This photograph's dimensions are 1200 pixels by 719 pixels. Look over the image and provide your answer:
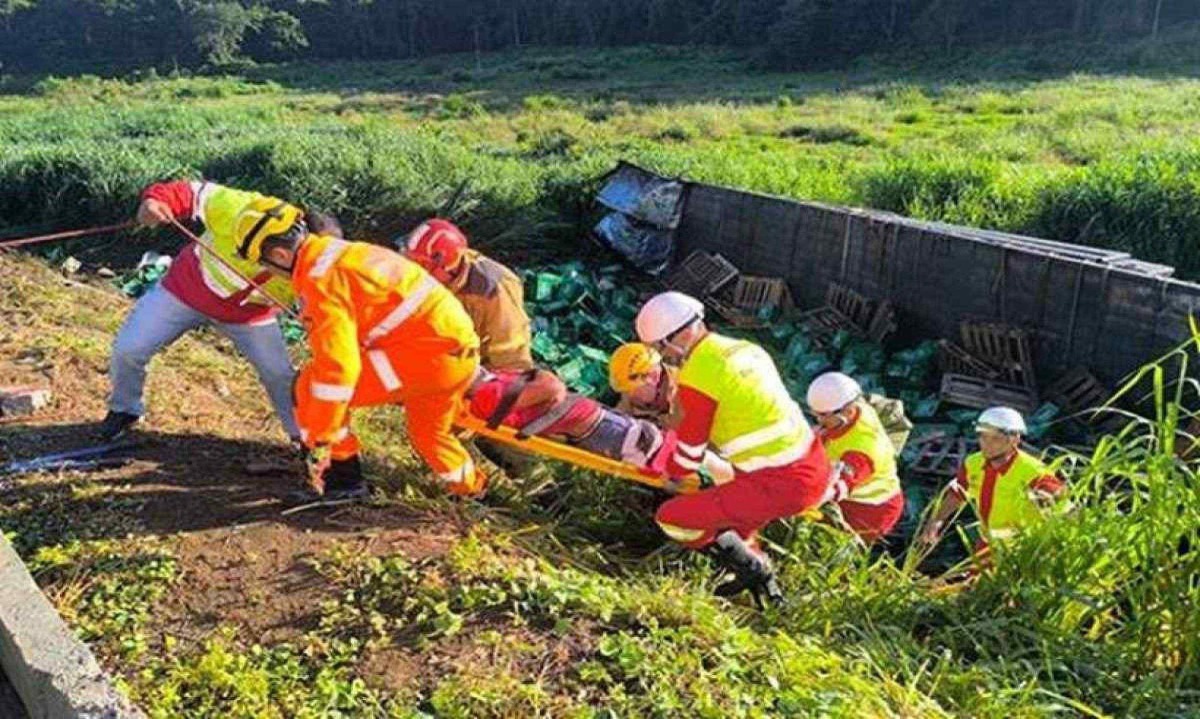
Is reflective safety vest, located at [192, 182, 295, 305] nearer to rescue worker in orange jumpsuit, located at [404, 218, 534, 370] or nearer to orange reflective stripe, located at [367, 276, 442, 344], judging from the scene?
orange reflective stripe, located at [367, 276, 442, 344]

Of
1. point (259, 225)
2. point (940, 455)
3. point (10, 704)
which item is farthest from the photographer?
point (940, 455)

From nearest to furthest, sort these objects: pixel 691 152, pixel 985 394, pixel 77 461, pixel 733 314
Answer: pixel 77 461 < pixel 985 394 < pixel 733 314 < pixel 691 152

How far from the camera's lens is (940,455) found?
23.6ft

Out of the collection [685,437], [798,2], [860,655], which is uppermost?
[798,2]

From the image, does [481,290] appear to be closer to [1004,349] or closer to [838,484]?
[838,484]

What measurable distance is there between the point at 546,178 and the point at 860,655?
968 centimetres

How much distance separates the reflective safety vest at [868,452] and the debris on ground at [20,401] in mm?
3919

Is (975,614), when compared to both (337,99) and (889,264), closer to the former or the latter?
(889,264)

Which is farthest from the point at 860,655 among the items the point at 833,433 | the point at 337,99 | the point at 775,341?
the point at 337,99

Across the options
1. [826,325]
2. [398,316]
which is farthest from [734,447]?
[826,325]

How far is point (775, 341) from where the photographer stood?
950 cm

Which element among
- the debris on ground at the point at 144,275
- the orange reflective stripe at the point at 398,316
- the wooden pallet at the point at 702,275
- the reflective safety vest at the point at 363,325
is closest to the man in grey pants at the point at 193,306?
the reflective safety vest at the point at 363,325

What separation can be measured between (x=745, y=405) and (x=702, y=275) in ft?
22.2

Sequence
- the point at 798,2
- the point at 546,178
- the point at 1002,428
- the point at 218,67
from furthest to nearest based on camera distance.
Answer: the point at 218,67 → the point at 798,2 → the point at 546,178 → the point at 1002,428
